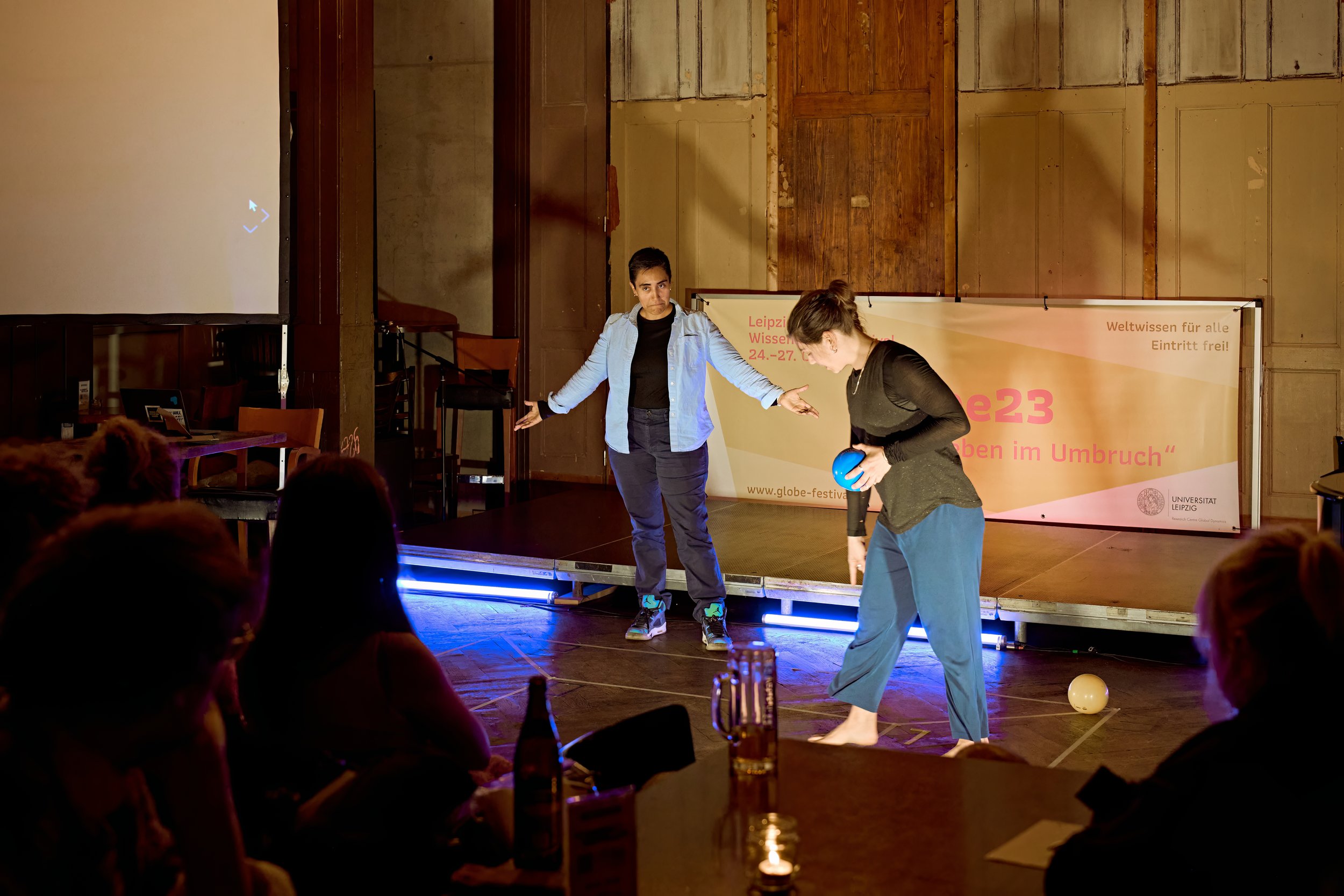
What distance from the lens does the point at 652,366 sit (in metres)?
5.34

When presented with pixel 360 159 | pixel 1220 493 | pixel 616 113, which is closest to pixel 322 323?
pixel 360 159

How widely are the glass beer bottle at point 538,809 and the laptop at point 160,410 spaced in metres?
4.74

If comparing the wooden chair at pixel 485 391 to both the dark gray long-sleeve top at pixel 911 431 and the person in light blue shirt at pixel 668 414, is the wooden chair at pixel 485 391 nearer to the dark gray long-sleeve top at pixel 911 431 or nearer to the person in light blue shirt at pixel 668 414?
the person in light blue shirt at pixel 668 414

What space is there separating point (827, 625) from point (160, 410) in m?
3.40

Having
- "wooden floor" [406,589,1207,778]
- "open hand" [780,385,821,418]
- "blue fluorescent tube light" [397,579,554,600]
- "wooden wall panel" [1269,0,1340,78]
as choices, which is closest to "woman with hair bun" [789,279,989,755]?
"wooden floor" [406,589,1207,778]

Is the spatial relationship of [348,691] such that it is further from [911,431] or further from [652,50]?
[652,50]

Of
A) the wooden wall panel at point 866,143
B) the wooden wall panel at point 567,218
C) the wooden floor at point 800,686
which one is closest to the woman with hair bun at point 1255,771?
the wooden floor at point 800,686

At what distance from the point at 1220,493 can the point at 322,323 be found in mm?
5334

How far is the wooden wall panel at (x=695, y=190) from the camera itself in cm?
889

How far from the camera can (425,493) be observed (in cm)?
955

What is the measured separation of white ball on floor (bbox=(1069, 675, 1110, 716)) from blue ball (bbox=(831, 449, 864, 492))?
1.41 meters

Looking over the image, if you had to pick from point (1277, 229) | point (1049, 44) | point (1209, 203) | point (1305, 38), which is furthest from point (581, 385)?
point (1305, 38)

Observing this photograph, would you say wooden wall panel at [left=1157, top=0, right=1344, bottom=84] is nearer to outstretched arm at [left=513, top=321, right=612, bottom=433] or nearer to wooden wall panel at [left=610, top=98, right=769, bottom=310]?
wooden wall panel at [left=610, top=98, right=769, bottom=310]

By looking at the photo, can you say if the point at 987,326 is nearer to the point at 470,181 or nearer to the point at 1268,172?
the point at 1268,172
